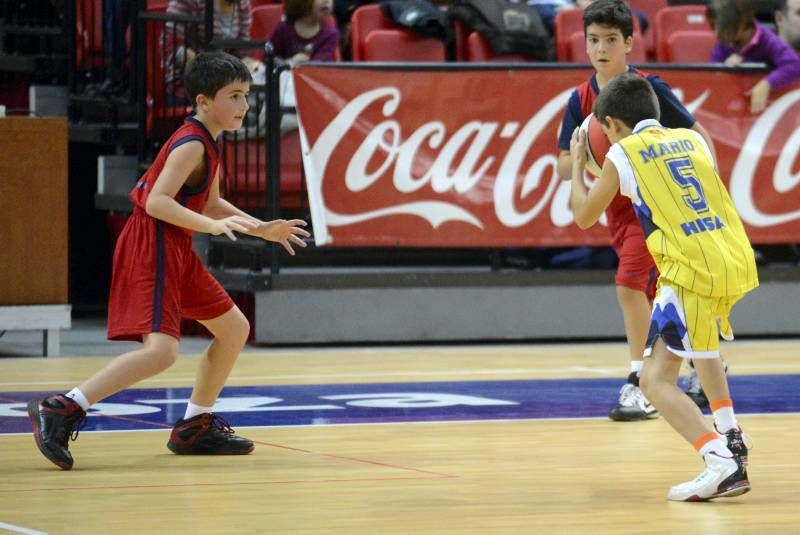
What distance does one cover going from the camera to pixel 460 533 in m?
4.72

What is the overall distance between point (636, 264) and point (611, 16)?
1.10m

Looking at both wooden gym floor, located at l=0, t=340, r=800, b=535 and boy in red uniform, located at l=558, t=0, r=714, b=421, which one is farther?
boy in red uniform, located at l=558, t=0, r=714, b=421

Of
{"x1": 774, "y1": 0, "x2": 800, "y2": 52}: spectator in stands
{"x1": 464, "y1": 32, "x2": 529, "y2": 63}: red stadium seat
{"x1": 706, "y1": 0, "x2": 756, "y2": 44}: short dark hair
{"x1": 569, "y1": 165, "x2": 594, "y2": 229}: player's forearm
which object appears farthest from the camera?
{"x1": 774, "y1": 0, "x2": 800, "y2": 52}: spectator in stands

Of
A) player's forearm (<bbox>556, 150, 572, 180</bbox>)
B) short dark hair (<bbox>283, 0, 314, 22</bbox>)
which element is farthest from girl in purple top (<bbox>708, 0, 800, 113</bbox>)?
player's forearm (<bbox>556, 150, 572, 180</bbox>)

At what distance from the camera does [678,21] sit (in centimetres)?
1199

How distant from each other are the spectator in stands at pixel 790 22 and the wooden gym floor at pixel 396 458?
8.90ft

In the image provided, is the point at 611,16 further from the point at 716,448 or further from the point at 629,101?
the point at 716,448

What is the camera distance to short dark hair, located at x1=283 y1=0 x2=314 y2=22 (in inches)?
418

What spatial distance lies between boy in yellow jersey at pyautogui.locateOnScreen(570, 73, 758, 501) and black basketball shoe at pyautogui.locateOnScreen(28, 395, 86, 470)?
6.78 ft

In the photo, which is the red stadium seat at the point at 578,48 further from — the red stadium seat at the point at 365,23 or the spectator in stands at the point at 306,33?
the spectator in stands at the point at 306,33

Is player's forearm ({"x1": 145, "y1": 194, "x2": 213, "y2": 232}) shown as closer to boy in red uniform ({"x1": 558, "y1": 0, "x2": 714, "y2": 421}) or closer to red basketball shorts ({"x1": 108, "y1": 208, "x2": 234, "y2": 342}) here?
red basketball shorts ({"x1": 108, "y1": 208, "x2": 234, "y2": 342})

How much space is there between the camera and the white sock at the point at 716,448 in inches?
206

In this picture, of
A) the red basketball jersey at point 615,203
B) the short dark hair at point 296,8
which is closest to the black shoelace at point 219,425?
the red basketball jersey at point 615,203

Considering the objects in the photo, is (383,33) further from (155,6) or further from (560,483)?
(560,483)
